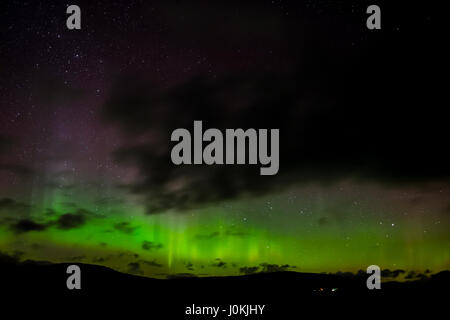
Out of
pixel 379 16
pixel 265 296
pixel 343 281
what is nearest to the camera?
pixel 379 16

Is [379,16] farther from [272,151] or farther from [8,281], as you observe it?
[8,281]

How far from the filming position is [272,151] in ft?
25.6

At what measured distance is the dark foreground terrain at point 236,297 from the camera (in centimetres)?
1209

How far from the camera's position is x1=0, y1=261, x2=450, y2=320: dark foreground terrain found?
1209 cm

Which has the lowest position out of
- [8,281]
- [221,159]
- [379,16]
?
[8,281]

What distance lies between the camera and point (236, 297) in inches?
934
